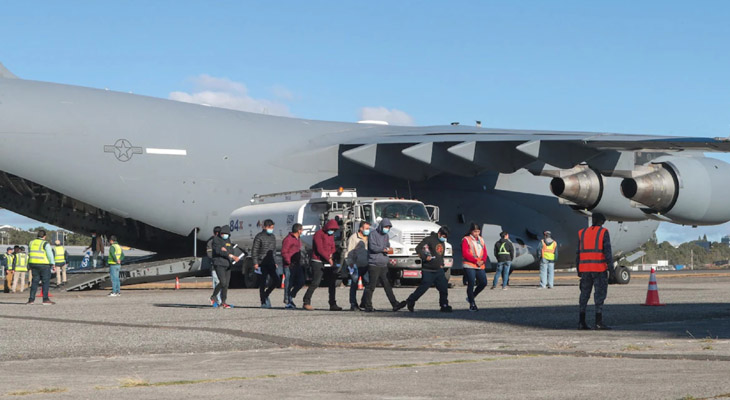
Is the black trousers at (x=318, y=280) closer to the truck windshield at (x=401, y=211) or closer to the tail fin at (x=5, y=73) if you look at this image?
the truck windshield at (x=401, y=211)

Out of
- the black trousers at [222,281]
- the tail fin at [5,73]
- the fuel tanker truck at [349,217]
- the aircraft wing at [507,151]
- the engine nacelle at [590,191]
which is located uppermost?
the tail fin at [5,73]

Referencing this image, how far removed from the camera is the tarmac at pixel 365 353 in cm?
748

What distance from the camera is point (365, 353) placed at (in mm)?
10445

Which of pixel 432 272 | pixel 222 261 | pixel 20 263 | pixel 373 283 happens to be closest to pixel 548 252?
pixel 432 272

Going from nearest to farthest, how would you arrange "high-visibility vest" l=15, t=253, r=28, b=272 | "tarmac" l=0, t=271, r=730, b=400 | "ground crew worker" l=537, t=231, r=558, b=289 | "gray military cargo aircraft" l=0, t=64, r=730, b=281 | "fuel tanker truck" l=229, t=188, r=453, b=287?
"tarmac" l=0, t=271, r=730, b=400 → "fuel tanker truck" l=229, t=188, r=453, b=287 → "gray military cargo aircraft" l=0, t=64, r=730, b=281 → "ground crew worker" l=537, t=231, r=558, b=289 → "high-visibility vest" l=15, t=253, r=28, b=272

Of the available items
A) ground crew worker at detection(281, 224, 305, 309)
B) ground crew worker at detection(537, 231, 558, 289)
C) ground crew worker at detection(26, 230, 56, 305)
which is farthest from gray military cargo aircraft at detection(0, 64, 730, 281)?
ground crew worker at detection(281, 224, 305, 309)

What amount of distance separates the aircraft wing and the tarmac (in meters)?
8.12

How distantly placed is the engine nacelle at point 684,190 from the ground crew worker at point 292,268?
10785 mm

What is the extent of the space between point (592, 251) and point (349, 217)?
13.3m

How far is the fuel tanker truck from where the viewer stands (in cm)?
2542

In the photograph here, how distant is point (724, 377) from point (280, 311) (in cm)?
1065

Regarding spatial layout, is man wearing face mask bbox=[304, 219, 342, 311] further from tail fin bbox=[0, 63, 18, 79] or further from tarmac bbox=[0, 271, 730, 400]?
tail fin bbox=[0, 63, 18, 79]

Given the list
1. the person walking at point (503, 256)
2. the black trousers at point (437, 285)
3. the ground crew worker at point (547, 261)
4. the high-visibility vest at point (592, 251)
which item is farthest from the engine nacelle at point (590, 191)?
the high-visibility vest at point (592, 251)

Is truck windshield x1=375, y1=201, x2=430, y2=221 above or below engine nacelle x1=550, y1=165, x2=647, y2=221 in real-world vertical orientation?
below
